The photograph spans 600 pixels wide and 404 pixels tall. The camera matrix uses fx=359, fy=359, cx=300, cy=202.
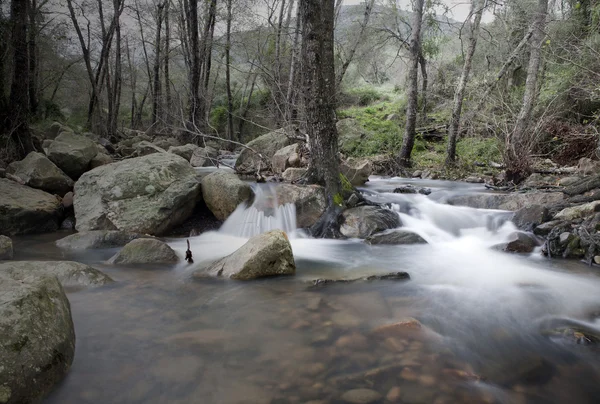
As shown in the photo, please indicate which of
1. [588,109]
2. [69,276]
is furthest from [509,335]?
[588,109]

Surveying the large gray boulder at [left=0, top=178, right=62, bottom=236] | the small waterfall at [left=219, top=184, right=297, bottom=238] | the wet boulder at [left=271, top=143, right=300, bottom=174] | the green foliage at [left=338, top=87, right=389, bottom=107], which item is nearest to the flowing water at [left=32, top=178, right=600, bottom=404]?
the large gray boulder at [left=0, top=178, right=62, bottom=236]

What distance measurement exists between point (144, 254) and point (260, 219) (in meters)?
2.28

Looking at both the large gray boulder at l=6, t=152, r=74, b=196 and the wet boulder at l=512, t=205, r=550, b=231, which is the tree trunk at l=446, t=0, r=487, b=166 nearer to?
the wet boulder at l=512, t=205, r=550, b=231

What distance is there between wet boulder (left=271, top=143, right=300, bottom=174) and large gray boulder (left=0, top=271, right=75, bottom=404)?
305 inches

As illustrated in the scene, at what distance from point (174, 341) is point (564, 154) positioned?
37.4 ft

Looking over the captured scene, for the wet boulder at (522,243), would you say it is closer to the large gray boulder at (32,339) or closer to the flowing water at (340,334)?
the flowing water at (340,334)

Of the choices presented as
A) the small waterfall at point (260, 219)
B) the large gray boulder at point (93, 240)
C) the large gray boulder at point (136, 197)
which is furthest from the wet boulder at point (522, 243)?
the large gray boulder at point (93, 240)

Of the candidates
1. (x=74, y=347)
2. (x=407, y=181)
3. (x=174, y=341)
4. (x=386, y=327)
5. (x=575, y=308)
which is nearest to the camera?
(x=74, y=347)

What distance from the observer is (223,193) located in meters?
6.59

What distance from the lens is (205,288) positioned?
3867mm

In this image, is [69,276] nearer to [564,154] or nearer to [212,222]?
[212,222]

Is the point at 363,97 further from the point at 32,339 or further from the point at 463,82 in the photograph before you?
the point at 32,339

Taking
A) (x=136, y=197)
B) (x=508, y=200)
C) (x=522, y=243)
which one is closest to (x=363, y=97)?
(x=508, y=200)

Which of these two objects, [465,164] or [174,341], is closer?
[174,341]
